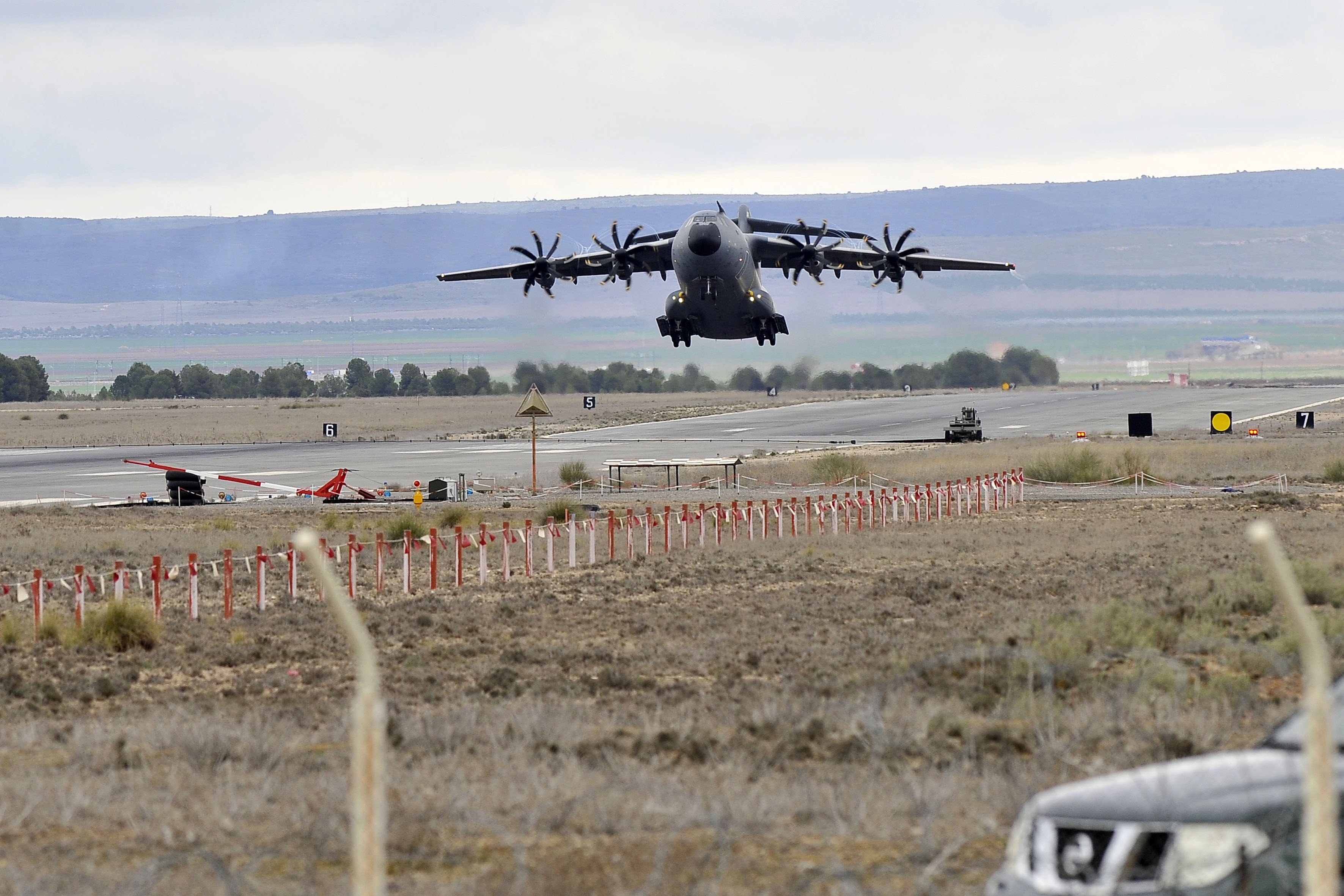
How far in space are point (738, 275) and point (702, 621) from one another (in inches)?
1270

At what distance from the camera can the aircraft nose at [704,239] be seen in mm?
46875

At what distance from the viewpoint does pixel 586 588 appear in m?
22.1

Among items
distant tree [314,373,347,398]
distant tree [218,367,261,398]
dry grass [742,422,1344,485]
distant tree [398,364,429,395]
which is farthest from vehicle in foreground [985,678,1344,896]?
distant tree [218,367,261,398]

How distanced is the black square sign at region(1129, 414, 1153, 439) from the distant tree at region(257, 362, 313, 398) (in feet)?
379

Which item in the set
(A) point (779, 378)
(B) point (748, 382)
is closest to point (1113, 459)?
(A) point (779, 378)

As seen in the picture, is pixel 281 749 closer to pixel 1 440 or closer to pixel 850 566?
pixel 850 566

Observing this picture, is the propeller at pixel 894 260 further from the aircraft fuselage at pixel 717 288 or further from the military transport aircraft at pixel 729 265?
the aircraft fuselage at pixel 717 288

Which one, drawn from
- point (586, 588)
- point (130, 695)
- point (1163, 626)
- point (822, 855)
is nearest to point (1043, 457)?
point (586, 588)

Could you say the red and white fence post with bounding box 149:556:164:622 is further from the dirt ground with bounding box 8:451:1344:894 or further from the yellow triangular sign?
the yellow triangular sign

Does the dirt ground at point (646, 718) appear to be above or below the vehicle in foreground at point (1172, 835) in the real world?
below

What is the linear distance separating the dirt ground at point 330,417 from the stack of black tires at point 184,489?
36925 millimetres

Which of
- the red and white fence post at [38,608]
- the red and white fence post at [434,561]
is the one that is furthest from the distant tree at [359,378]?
the red and white fence post at [38,608]

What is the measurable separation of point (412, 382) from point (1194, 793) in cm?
15980

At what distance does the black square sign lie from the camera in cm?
6625
